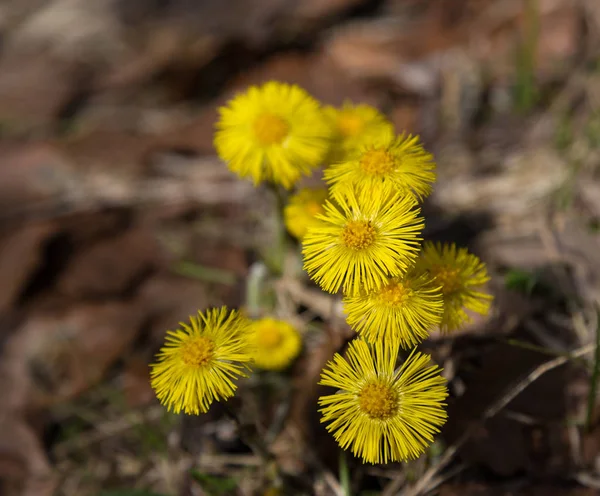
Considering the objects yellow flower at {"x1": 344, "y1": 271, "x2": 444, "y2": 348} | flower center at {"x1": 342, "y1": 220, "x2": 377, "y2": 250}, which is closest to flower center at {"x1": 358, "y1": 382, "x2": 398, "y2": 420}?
yellow flower at {"x1": 344, "y1": 271, "x2": 444, "y2": 348}

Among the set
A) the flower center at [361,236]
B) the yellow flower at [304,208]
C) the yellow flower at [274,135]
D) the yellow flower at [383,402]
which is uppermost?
the yellow flower at [274,135]

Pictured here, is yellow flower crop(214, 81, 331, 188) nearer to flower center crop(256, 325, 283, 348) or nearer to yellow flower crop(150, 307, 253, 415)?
flower center crop(256, 325, 283, 348)

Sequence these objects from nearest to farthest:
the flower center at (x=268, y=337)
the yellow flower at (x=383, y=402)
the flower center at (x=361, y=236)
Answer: the yellow flower at (x=383, y=402)
the flower center at (x=361, y=236)
the flower center at (x=268, y=337)

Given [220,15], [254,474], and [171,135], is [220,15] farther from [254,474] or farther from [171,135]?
[254,474]

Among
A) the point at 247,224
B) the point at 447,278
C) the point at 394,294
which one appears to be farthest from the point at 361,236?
the point at 247,224

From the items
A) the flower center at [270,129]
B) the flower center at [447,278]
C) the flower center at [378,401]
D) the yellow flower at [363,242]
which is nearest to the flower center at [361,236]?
the yellow flower at [363,242]

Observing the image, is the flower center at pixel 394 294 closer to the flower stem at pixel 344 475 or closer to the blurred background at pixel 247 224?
the blurred background at pixel 247 224
